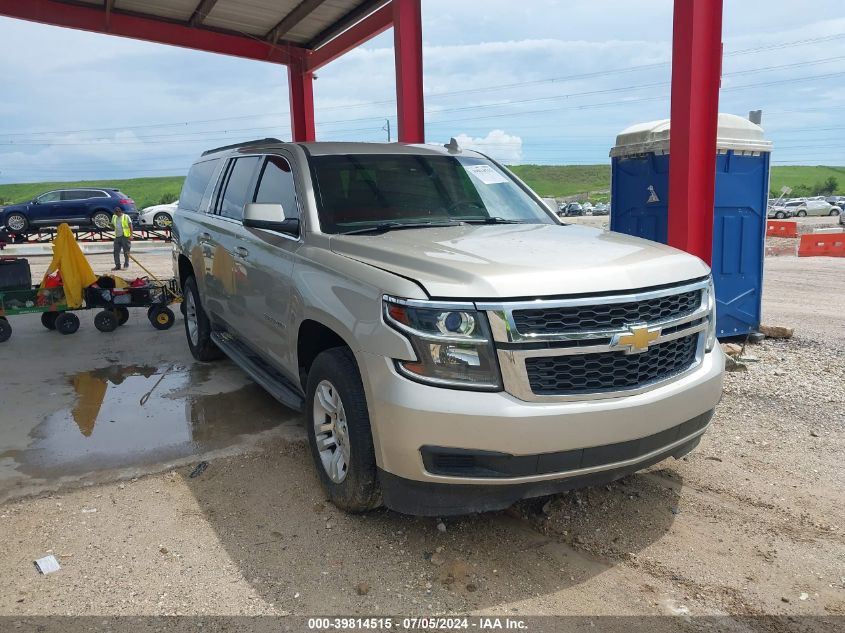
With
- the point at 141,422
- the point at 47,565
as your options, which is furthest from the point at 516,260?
the point at 141,422

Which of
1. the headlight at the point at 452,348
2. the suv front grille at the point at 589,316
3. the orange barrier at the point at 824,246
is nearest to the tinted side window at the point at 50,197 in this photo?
the orange barrier at the point at 824,246

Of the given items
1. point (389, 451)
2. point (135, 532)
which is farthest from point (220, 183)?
point (389, 451)

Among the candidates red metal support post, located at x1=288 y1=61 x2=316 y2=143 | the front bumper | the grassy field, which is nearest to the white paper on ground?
the front bumper

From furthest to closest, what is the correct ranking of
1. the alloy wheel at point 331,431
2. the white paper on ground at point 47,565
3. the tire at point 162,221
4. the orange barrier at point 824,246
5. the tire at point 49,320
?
the orange barrier at point 824,246, the tire at point 162,221, the tire at point 49,320, the alloy wheel at point 331,431, the white paper on ground at point 47,565

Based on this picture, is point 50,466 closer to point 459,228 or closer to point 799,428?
point 459,228

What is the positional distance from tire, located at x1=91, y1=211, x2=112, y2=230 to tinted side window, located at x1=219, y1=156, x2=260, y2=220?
21391mm

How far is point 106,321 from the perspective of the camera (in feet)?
28.6

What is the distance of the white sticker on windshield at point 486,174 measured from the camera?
4.70m

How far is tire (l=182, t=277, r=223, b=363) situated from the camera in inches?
258

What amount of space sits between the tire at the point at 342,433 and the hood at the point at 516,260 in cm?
55

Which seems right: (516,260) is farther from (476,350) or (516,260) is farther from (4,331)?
(4,331)

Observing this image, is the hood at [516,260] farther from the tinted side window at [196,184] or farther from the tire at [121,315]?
the tire at [121,315]

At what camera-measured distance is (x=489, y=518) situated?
11.5 ft

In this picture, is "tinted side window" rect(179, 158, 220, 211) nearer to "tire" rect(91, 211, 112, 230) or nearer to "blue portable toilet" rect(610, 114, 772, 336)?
"blue portable toilet" rect(610, 114, 772, 336)
